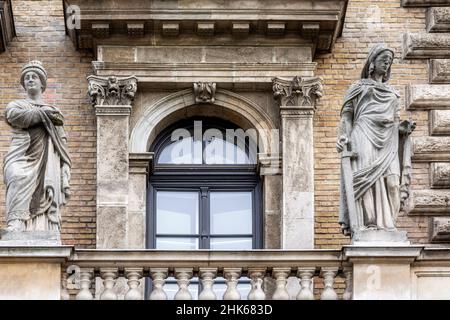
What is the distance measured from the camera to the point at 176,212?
30.4 meters

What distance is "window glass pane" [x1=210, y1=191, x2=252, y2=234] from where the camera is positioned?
99.7 feet

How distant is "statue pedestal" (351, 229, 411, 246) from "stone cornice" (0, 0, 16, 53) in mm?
6893

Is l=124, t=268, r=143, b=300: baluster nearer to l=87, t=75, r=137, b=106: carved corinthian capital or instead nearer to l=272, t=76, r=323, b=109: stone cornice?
l=87, t=75, r=137, b=106: carved corinthian capital

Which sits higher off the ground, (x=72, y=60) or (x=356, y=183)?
(x=72, y=60)

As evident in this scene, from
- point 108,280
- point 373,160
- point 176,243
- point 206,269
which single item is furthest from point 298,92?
point 108,280

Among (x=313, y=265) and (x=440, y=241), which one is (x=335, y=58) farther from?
(x=313, y=265)

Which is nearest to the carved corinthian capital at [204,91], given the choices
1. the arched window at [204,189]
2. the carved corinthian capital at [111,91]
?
the arched window at [204,189]

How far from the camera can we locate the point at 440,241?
29859mm

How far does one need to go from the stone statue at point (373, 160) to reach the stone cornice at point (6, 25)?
574 cm

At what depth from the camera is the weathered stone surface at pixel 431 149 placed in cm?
3041

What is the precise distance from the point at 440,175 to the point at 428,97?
1246 millimetres

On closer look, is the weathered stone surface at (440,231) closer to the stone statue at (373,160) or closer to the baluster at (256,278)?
the stone statue at (373,160)
